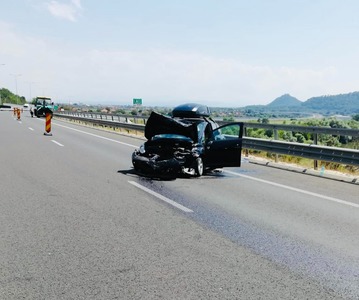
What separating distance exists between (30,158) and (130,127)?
13.1 metres

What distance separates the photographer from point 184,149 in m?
10.0

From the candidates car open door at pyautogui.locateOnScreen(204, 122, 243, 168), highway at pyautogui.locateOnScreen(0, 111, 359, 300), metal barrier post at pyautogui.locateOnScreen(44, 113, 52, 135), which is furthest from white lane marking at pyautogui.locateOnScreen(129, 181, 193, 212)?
metal barrier post at pyautogui.locateOnScreen(44, 113, 52, 135)

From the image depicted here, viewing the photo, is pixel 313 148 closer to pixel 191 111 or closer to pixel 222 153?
pixel 222 153

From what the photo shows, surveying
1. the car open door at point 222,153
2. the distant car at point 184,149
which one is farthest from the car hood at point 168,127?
the car open door at point 222,153

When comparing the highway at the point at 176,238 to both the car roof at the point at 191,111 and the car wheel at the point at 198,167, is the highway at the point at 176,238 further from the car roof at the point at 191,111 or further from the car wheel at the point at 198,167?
the car roof at the point at 191,111

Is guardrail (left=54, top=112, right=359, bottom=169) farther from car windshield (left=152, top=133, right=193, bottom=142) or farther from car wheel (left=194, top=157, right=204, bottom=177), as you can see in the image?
car windshield (left=152, top=133, right=193, bottom=142)

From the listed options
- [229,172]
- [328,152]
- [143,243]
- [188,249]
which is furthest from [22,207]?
[328,152]

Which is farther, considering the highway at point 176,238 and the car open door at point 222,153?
the car open door at point 222,153

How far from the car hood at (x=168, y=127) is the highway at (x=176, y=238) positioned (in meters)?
1.46

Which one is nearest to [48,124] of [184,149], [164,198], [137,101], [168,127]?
[137,101]

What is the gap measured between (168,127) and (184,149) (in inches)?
37.4

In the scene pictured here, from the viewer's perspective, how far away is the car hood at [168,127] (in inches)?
412

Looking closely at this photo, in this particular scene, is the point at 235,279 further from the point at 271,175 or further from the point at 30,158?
the point at 30,158

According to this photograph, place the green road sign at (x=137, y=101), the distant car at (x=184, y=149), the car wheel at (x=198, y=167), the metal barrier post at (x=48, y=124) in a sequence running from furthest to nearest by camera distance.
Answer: the green road sign at (x=137, y=101)
the metal barrier post at (x=48, y=124)
the car wheel at (x=198, y=167)
the distant car at (x=184, y=149)
